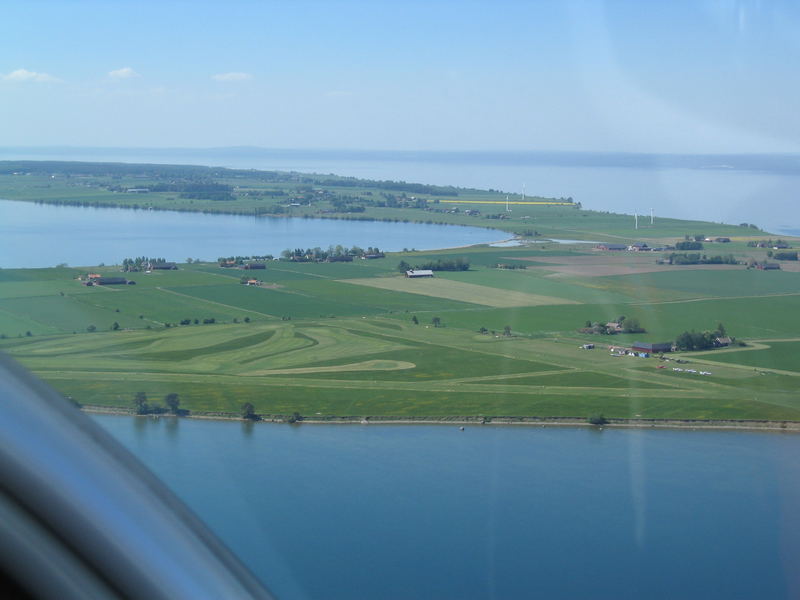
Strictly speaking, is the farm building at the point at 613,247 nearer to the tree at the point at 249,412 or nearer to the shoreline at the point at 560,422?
the shoreline at the point at 560,422

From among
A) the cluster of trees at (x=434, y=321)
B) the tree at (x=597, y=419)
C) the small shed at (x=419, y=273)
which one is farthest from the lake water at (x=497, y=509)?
the small shed at (x=419, y=273)

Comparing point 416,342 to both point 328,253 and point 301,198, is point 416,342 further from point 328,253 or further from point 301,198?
point 301,198

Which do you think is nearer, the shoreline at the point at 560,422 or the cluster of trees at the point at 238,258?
the shoreline at the point at 560,422

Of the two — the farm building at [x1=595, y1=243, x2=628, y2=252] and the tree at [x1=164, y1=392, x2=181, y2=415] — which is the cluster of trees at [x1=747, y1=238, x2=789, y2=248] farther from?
the tree at [x1=164, y1=392, x2=181, y2=415]

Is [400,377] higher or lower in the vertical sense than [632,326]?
lower

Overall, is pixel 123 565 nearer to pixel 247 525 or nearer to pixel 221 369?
pixel 247 525

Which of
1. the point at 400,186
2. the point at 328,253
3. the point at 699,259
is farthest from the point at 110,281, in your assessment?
the point at 400,186
